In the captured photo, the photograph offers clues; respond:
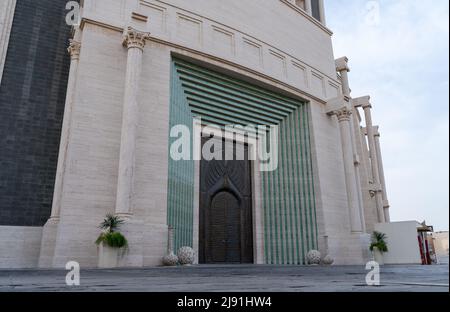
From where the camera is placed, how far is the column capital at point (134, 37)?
14094mm

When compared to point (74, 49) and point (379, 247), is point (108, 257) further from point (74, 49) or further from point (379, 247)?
point (379, 247)

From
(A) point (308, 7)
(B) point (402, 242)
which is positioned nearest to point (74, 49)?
(A) point (308, 7)

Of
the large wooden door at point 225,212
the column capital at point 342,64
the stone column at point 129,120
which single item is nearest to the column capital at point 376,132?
the column capital at point 342,64

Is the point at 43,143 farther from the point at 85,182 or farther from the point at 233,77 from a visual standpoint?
the point at 233,77

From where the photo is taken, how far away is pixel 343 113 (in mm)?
21625

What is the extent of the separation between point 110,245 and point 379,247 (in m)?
17.1

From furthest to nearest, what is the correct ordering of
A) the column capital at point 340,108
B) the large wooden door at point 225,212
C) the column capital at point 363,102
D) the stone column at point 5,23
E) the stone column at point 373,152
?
the column capital at point 363,102, the stone column at point 373,152, the column capital at point 340,108, the large wooden door at point 225,212, the stone column at point 5,23

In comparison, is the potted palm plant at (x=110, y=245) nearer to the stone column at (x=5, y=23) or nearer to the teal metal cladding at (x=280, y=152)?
the teal metal cladding at (x=280, y=152)

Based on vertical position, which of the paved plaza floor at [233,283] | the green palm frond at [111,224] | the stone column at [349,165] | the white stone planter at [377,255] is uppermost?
the stone column at [349,165]

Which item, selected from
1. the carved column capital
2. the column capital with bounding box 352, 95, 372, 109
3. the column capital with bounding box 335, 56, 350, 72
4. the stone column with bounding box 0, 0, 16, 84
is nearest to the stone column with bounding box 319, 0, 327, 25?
the column capital with bounding box 335, 56, 350, 72

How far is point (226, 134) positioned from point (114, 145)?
270 inches

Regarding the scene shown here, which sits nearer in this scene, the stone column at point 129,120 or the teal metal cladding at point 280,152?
the stone column at point 129,120
